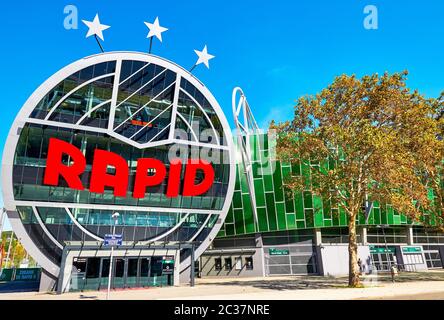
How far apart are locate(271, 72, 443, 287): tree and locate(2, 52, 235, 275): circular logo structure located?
10.1 m

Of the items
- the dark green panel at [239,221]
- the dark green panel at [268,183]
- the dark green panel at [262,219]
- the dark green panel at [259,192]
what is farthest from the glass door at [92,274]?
the dark green panel at [268,183]

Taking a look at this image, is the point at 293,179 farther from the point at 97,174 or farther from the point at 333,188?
the point at 97,174

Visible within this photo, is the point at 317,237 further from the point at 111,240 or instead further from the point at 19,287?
the point at 19,287

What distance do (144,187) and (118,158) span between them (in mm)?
3791

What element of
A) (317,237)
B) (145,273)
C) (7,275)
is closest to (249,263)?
(317,237)

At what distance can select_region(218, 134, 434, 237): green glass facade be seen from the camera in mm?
41562

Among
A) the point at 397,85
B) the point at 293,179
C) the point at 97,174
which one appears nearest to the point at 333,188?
the point at 293,179

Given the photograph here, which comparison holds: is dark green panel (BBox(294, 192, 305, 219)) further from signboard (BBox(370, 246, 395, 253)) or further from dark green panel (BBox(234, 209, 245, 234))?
signboard (BBox(370, 246, 395, 253))

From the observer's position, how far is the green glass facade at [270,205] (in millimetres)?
41562

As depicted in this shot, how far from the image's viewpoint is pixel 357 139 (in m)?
25.1

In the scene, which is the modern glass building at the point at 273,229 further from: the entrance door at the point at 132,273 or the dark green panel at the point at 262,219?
the entrance door at the point at 132,273

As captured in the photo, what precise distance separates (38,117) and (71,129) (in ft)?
9.28

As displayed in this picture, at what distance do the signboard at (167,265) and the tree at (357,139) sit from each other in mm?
13614
